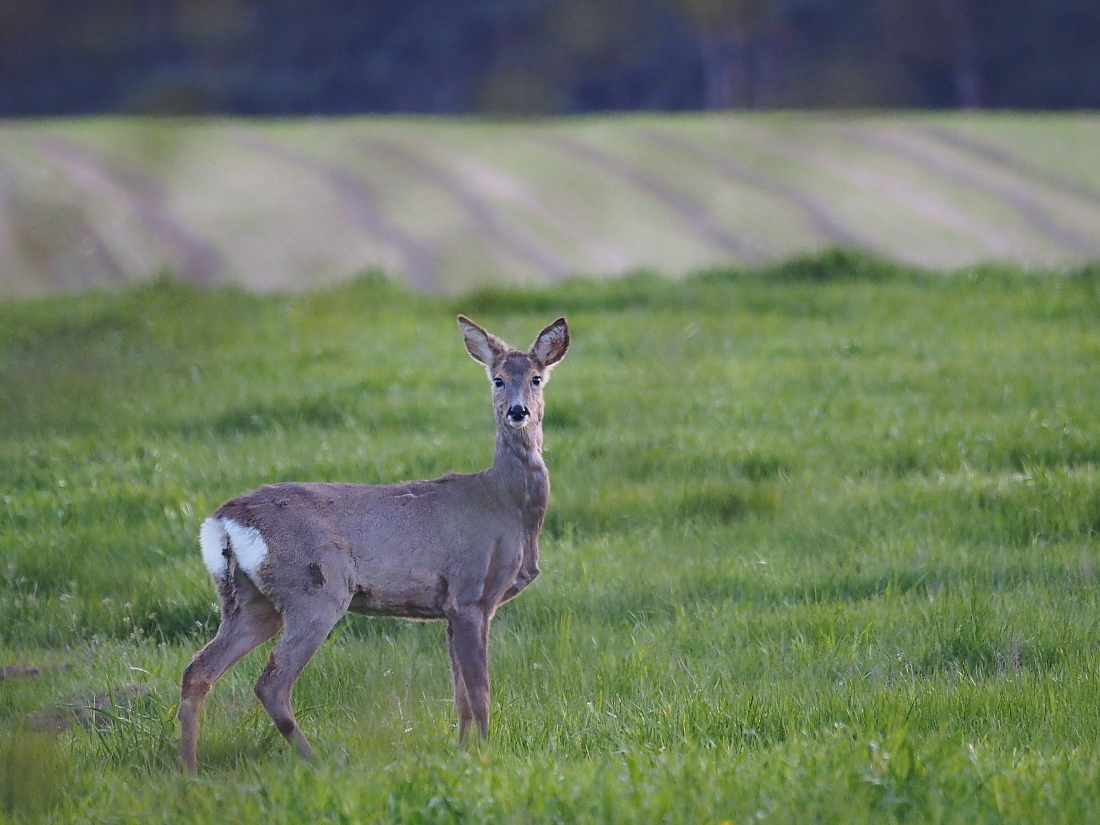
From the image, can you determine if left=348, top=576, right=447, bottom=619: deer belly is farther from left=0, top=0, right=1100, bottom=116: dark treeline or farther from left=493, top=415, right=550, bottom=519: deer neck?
left=0, top=0, right=1100, bottom=116: dark treeline

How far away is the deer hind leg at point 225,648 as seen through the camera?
16.4 ft

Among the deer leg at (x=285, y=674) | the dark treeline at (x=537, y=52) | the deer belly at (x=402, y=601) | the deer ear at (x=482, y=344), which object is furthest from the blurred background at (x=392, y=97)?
the deer ear at (x=482, y=344)

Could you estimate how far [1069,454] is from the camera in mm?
9016

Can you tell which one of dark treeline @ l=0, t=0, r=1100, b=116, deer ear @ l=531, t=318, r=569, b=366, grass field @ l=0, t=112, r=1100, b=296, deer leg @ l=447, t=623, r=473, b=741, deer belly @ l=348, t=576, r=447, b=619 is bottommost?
deer leg @ l=447, t=623, r=473, b=741

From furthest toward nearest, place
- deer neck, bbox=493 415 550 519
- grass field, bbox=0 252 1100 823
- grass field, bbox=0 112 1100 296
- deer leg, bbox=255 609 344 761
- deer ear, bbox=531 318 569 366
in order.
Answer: deer ear, bbox=531 318 569 366, deer neck, bbox=493 415 550 519, deer leg, bbox=255 609 344 761, grass field, bbox=0 252 1100 823, grass field, bbox=0 112 1100 296

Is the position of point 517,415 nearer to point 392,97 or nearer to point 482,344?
point 482,344

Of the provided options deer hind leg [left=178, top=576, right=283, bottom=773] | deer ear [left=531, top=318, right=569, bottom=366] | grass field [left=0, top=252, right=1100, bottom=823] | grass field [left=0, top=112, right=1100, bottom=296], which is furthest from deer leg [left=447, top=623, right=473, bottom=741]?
grass field [left=0, top=112, right=1100, bottom=296]

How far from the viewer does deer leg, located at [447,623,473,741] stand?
527 cm

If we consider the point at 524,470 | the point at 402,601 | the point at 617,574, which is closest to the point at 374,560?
the point at 402,601

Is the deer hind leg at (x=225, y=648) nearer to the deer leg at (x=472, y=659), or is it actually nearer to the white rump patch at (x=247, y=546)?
the white rump patch at (x=247, y=546)

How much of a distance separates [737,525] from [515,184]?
4.67 metres

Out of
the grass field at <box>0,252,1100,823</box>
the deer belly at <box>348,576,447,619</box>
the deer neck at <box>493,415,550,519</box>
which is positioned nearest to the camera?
the grass field at <box>0,252,1100,823</box>

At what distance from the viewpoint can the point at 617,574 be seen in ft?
24.0

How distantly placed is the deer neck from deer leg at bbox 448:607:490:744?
2.02 feet
